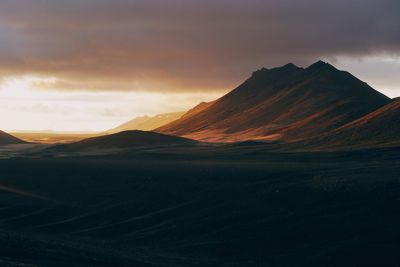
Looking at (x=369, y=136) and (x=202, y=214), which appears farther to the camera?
(x=369, y=136)

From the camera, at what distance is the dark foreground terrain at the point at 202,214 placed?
66875mm

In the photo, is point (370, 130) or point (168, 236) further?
point (370, 130)

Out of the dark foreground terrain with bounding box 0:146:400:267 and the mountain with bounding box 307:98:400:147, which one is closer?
the dark foreground terrain with bounding box 0:146:400:267

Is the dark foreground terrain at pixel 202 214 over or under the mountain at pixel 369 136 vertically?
under

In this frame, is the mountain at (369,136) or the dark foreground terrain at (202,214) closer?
the dark foreground terrain at (202,214)

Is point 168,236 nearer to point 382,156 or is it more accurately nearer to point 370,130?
point 382,156

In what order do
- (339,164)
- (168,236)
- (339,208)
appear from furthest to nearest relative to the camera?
(339,164)
(339,208)
(168,236)

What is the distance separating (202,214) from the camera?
8881 cm

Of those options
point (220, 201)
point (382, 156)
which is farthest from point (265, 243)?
point (382, 156)

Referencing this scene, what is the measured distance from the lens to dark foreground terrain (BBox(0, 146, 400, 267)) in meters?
66.9

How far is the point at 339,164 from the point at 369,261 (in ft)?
225

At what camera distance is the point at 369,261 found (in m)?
63.9

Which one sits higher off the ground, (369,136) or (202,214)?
(369,136)

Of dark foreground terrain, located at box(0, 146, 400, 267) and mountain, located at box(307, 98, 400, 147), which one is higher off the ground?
mountain, located at box(307, 98, 400, 147)
